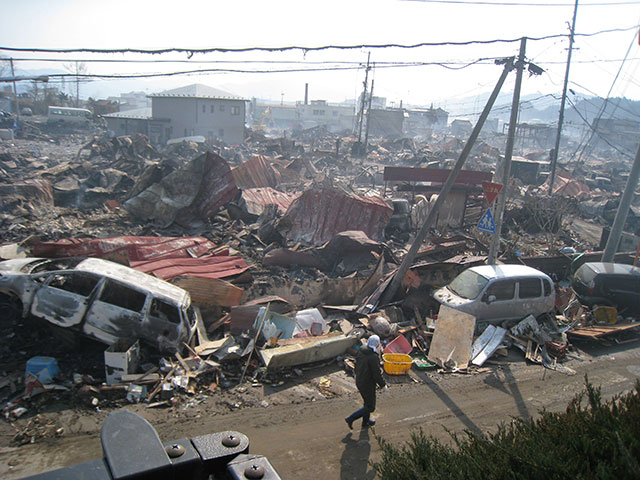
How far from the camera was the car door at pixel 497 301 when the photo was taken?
10594mm

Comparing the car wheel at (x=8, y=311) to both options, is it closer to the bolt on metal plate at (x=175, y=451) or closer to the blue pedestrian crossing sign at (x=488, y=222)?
the bolt on metal plate at (x=175, y=451)

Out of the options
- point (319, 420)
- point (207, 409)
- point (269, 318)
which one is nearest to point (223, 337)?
point (269, 318)

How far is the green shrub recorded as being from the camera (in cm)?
266

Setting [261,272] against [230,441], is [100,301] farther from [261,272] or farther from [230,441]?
[230,441]

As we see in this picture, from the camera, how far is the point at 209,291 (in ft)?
33.6

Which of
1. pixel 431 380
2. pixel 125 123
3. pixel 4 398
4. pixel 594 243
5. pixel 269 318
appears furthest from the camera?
pixel 125 123

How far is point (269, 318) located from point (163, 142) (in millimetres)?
45209

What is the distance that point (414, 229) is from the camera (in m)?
18.5

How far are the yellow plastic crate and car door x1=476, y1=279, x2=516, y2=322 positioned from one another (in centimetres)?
275

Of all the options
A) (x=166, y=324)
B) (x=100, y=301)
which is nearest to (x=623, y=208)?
(x=166, y=324)

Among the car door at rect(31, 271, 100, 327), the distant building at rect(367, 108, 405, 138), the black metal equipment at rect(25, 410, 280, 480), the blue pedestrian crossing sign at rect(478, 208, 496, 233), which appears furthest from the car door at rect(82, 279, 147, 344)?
the distant building at rect(367, 108, 405, 138)

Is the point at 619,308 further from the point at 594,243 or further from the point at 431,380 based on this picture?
the point at 594,243

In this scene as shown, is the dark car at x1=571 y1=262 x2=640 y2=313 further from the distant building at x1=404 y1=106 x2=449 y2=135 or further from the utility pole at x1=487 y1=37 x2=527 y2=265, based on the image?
the distant building at x1=404 y1=106 x2=449 y2=135

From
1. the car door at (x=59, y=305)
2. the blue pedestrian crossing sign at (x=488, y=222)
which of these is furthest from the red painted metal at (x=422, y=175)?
the car door at (x=59, y=305)
